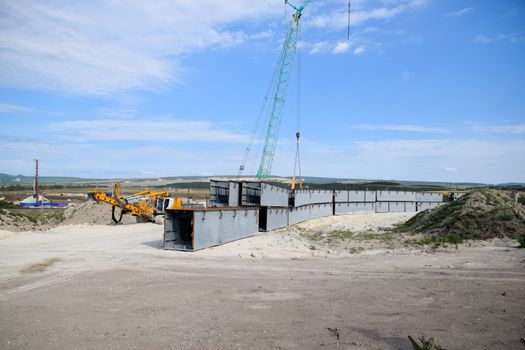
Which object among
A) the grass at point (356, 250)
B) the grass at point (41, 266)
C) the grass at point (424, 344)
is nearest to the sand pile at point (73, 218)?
the grass at point (41, 266)

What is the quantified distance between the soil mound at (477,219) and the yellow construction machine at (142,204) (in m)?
17.1

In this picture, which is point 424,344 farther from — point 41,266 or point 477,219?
point 477,219

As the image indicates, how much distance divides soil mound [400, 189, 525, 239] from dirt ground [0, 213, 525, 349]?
1661 mm

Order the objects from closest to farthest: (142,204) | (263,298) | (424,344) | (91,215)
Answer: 1. (424,344)
2. (263,298)
3. (142,204)
4. (91,215)

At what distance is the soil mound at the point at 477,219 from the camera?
1847 cm

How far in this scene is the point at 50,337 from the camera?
707 centimetres

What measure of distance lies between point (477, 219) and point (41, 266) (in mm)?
18420

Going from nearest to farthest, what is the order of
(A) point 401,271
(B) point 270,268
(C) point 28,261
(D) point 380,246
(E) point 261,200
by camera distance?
(A) point 401,271 → (B) point 270,268 → (C) point 28,261 → (D) point 380,246 → (E) point 261,200

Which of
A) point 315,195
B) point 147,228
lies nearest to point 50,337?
point 147,228

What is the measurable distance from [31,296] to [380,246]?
13.3 metres

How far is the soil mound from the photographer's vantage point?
1847cm

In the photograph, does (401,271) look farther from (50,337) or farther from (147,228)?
(147,228)

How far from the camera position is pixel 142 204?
2970cm

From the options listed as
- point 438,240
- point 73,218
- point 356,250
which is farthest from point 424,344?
point 73,218
